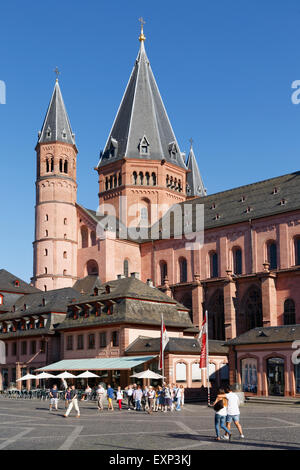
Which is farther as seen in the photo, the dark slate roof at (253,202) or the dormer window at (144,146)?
the dormer window at (144,146)

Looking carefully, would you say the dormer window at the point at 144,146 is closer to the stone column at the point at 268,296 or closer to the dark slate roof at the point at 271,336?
the stone column at the point at 268,296

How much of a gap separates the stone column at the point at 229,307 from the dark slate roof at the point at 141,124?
29.8 m

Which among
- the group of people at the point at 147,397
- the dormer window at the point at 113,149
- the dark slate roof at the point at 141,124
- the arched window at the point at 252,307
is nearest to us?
the group of people at the point at 147,397

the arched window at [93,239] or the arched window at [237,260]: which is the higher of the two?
the arched window at [93,239]

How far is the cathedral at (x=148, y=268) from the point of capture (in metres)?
51.6

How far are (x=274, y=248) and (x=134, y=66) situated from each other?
45566mm

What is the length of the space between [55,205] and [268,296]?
32.0 meters

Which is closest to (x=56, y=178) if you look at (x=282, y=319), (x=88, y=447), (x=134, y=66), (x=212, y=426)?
(x=134, y=66)

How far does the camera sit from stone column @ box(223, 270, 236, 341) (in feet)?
213

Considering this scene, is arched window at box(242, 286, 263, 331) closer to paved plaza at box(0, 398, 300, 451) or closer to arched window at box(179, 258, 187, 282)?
arched window at box(179, 258, 187, 282)

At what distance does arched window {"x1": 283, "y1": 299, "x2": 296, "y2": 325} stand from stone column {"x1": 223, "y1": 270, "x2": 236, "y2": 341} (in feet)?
17.9

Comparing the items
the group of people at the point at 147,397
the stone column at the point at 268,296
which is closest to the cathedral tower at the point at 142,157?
the stone column at the point at 268,296

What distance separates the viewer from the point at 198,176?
116 meters

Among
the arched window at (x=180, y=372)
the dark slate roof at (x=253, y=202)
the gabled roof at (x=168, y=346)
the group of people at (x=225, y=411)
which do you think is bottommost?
the group of people at (x=225, y=411)
